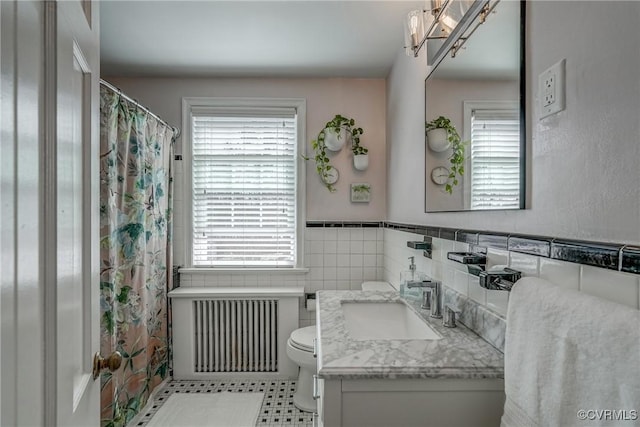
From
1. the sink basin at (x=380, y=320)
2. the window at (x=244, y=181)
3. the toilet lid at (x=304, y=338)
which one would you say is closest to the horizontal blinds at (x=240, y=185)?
the window at (x=244, y=181)

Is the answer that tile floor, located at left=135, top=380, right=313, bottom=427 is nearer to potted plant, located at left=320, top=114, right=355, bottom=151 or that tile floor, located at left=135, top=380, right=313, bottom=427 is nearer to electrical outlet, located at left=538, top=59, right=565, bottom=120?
potted plant, located at left=320, top=114, right=355, bottom=151

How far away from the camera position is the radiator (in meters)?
2.67

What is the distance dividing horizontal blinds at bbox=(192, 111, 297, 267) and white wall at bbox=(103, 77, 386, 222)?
0.55ft

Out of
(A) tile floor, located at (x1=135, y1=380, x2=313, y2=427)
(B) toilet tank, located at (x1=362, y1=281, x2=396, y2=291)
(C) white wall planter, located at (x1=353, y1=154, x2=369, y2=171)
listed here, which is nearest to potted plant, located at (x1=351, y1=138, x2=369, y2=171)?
(C) white wall planter, located at (x1=353, y1=154, x2=369, y2=171)

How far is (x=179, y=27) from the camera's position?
208cm

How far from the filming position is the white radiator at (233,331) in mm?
2631

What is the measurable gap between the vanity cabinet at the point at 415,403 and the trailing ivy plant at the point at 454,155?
0.77 metres

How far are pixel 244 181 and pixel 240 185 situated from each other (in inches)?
1.8

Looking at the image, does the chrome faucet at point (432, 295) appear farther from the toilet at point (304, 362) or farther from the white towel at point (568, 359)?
the toilet at point (304, 362)

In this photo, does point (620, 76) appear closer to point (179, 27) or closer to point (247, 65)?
point (179, 27)

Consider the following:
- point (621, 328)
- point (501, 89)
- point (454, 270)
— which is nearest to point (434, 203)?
point (454, 270)

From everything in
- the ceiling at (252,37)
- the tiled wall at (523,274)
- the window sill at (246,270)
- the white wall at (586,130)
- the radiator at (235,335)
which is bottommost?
the radiator at (235,335)

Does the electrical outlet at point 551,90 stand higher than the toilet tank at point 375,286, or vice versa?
the electrical outlet at point 551,90

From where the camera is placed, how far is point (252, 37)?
2.19 m
